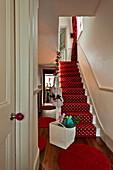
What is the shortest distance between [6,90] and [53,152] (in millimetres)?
1495

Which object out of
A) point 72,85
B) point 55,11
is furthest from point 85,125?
point 55,11

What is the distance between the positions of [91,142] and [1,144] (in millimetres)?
1881

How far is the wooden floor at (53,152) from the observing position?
1.48m

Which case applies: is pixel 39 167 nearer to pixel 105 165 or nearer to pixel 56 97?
pixel 105 165

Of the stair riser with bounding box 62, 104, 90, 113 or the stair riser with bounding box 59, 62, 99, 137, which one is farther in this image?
the stair riser with bounding box 62, 104, 90, 113

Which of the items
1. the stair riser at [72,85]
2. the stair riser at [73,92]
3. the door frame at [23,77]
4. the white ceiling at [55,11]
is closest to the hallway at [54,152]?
the door frame at [23,77]

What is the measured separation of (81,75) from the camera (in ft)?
13.8

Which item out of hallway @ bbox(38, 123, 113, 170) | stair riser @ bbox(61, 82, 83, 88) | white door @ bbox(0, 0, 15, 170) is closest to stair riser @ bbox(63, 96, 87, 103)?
stair riser @ bbox(61, 82, 83, 88)

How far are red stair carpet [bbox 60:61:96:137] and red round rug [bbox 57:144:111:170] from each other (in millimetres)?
470

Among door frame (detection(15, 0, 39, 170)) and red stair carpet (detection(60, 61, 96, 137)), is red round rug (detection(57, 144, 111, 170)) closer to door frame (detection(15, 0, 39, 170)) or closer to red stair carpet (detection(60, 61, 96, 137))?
red stair carpet (detection(60, 61, 96, 137))

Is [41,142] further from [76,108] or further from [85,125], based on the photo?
[76,108]

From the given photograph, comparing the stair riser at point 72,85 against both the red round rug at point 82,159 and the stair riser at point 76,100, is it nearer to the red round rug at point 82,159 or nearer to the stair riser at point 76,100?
the stair riser at point 76,100

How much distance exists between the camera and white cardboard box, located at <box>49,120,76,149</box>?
181 centimetres

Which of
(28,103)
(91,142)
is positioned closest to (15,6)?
(28,103)
